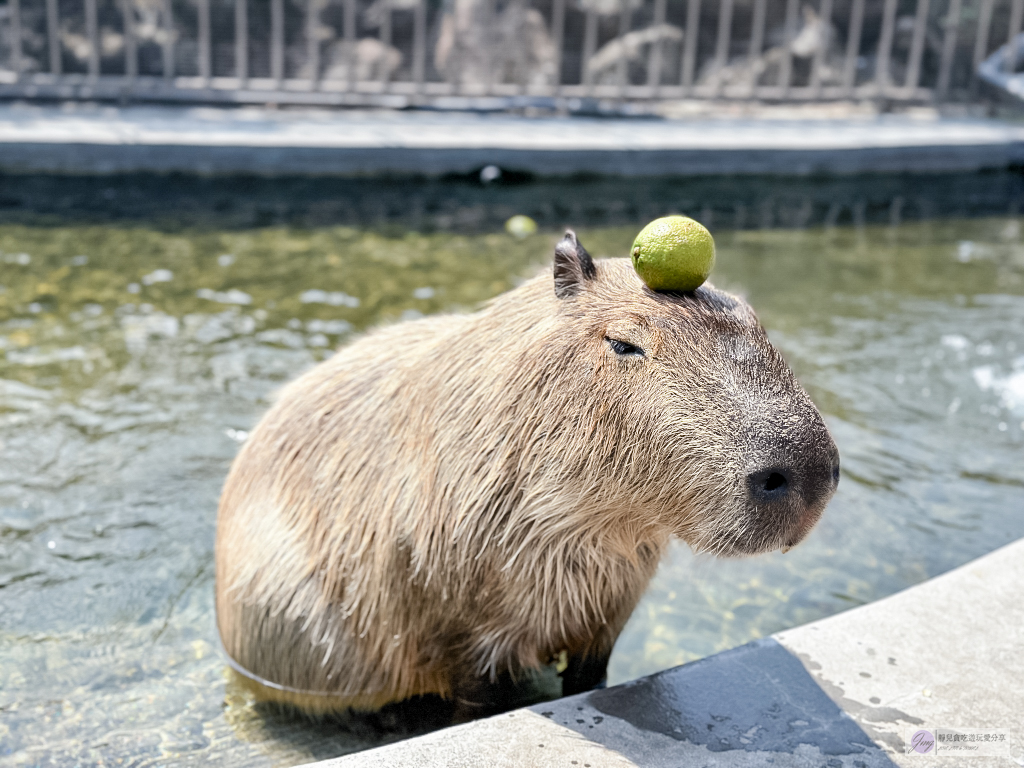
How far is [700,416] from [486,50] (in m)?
9.65

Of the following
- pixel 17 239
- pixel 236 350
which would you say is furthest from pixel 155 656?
pixel 17 239

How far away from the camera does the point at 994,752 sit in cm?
221

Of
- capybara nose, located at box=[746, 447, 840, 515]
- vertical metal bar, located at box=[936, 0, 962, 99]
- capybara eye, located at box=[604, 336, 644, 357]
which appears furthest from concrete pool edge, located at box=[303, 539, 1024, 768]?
vertical metal bar, located at box=[936, 0, 962, 99]

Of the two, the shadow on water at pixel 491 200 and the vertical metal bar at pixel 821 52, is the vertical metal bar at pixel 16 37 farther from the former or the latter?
the vertical metal bar at pixel 821 52

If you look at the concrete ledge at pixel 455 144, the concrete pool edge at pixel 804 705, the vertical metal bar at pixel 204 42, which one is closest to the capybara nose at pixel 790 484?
the concrete pool edge at pixel 804 705

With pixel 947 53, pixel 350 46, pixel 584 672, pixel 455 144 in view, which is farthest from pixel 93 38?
pixel 584 672

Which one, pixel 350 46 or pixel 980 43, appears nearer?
pixel 350 46

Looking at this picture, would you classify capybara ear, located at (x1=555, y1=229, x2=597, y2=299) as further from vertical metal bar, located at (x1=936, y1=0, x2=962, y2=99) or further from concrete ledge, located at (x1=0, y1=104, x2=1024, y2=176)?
vertical metal bar, located at (x1=936, y1=0, x2=962, y2=99)

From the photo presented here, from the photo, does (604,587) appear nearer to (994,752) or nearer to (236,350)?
(994,752)

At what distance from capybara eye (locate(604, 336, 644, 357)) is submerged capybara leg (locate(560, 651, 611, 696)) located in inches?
36.8

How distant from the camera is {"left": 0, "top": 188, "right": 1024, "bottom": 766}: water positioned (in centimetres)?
321

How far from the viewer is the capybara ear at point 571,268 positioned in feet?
7.55

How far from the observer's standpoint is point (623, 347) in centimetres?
219

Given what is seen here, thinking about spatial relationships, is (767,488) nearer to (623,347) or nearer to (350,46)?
(623,347)
